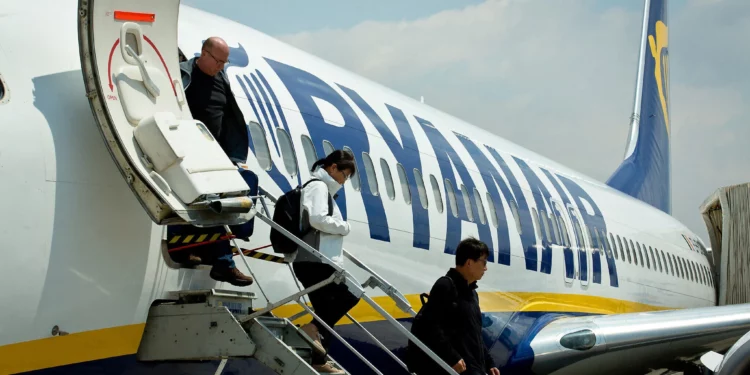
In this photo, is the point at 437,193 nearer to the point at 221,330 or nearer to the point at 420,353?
the point at 420,353

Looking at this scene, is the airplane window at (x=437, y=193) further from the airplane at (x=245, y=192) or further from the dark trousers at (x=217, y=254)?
the dark trousers at (x=217, y=254)

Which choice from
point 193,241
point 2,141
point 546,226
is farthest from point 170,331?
point 546,226

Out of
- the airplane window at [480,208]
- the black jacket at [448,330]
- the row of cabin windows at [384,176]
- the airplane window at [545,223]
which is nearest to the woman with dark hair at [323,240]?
the black jacket at [448,330]

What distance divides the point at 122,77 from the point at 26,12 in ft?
1.95

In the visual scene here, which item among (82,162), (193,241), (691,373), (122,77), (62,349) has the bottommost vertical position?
(691,373)

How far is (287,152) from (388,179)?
146 cm

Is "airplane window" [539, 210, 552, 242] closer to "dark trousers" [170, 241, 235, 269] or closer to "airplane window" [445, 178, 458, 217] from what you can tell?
"airplane window" [445, 178, 458, 217]

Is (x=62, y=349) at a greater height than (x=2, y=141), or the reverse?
(x=2, y=141)

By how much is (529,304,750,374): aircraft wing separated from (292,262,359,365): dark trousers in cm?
419

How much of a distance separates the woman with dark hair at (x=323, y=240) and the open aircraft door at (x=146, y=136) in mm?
672

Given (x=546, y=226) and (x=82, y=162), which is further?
(x=546, y=226)

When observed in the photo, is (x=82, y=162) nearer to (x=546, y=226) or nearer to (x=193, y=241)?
(x=193, y=241)

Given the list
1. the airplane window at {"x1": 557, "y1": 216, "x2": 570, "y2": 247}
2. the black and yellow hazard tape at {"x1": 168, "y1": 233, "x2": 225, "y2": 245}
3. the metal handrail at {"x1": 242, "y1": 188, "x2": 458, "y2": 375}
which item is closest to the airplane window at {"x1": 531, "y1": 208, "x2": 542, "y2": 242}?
the airplane window at {"x1": 557, "y1": 216, "x2": 570, "y2": 247}

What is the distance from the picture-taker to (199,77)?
5074 mm
